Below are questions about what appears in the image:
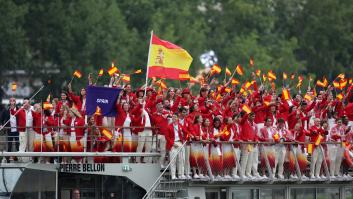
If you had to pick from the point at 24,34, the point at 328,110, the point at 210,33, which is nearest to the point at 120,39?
the point at 24,34

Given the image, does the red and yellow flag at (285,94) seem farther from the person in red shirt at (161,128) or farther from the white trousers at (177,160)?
the white trousers at (177,160)

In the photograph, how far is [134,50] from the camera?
94.9 m

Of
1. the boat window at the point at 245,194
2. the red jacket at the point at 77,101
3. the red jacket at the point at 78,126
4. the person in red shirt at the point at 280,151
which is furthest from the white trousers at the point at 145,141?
the person in red shirt at the point at 280,151

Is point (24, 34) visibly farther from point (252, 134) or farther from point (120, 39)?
point (252, 134)

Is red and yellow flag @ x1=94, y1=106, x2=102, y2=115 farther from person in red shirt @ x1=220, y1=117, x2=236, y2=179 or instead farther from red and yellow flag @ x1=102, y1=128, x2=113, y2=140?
person in red shirt @ x1=220, y1=117, x2=236, y2=179

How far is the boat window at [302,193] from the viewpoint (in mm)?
45406

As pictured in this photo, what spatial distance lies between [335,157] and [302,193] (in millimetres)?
1425

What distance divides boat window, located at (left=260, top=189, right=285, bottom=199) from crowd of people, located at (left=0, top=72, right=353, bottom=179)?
20.6 inches

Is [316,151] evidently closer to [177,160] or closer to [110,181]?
[177,160]

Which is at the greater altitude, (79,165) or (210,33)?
(210,33)

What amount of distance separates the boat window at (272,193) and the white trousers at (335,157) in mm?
1767

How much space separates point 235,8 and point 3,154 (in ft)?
222

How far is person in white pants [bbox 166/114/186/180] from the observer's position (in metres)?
41.4

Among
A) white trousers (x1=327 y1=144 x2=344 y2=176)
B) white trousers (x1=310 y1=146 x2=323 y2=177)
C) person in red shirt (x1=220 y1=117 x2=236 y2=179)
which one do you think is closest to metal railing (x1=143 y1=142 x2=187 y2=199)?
person in red shirt (x1=220 y1=117 x2=236 y2=179)
